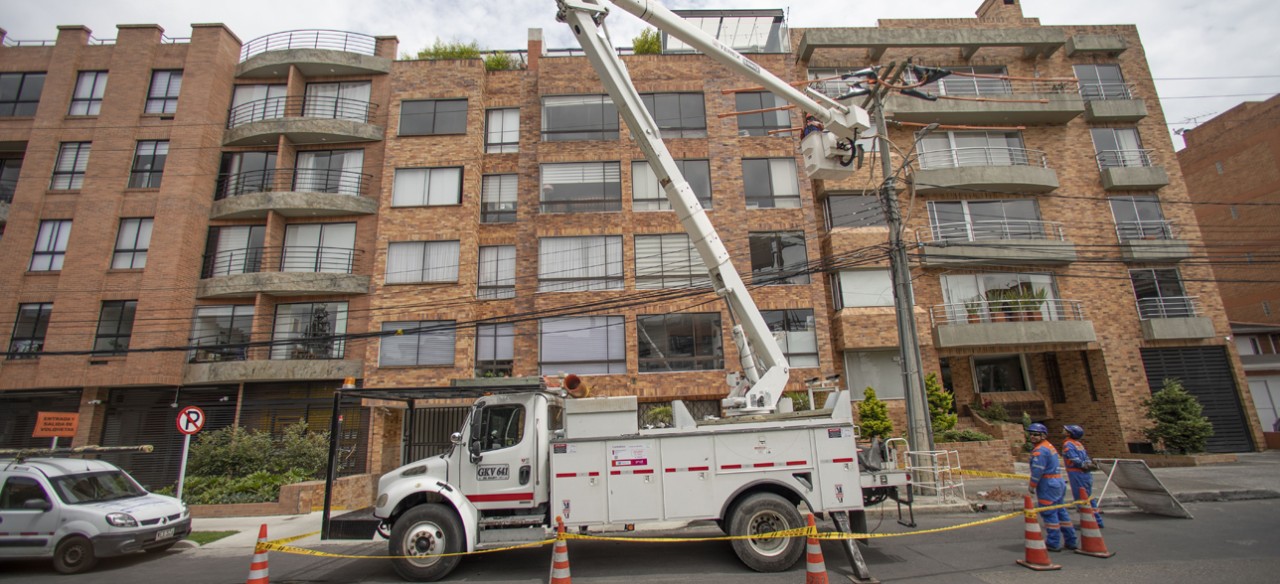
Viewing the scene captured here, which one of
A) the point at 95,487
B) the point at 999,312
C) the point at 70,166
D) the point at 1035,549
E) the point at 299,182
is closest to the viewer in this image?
the point at 1035,549

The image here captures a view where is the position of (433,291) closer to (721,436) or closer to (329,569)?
(329,569)

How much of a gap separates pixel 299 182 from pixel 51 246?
860 centimetres

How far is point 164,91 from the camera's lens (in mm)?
22203

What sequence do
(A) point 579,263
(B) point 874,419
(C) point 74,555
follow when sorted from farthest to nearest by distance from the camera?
(A) point 579,263 < (B) point 874,419 < (C) point 74,555

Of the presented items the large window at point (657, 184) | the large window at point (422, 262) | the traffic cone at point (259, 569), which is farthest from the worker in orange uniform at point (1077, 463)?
the large window at point (422, 262)

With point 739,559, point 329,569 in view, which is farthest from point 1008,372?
point 329,569

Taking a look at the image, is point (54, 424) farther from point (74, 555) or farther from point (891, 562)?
point (891, 562)

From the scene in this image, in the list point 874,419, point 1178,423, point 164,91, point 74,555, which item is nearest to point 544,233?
point 874,419

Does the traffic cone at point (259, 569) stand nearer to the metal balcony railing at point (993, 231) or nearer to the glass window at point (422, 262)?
the glass window at point (422, 262)

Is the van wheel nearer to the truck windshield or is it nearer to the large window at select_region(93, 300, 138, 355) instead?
the truck windshield

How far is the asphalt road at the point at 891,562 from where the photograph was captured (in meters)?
6.99

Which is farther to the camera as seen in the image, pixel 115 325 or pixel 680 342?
pixel 115 325

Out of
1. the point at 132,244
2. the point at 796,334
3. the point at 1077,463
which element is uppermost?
the point at 132,244

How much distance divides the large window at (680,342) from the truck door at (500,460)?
10.8 m
